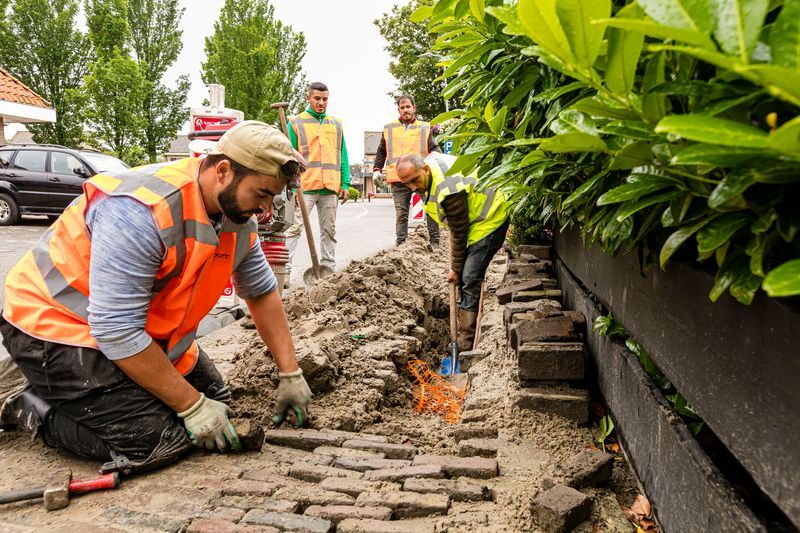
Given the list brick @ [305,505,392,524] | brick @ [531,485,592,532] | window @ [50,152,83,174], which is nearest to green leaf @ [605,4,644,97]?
brick @ [531,485,592,532]

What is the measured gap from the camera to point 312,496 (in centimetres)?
228

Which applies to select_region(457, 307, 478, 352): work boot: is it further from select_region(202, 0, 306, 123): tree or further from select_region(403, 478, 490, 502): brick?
select_region(202, 0, 306, 123): tree

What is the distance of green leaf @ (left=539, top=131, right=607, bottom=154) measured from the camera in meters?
0.93

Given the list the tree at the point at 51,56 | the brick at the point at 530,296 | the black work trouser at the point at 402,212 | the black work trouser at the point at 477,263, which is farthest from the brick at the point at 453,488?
the tree at the point at 51,56

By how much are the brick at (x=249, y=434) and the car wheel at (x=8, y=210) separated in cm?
1369

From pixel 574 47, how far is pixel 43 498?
258 centimetres

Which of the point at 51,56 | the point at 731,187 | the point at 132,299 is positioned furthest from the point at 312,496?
the point at 51,56

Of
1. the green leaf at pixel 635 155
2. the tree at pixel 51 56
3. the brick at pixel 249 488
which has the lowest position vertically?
the brick at pixel 249 488

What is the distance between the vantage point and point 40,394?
2.79 metres

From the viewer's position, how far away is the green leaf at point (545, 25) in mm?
788

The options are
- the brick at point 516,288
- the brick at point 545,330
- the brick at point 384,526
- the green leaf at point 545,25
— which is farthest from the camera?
the brick at point 516,288

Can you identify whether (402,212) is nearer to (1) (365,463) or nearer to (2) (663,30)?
(1) (365,463)

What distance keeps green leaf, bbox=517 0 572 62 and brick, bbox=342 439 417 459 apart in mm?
2275

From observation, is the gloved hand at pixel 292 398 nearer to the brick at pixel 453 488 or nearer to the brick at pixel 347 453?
the brick at pixel 347 453
